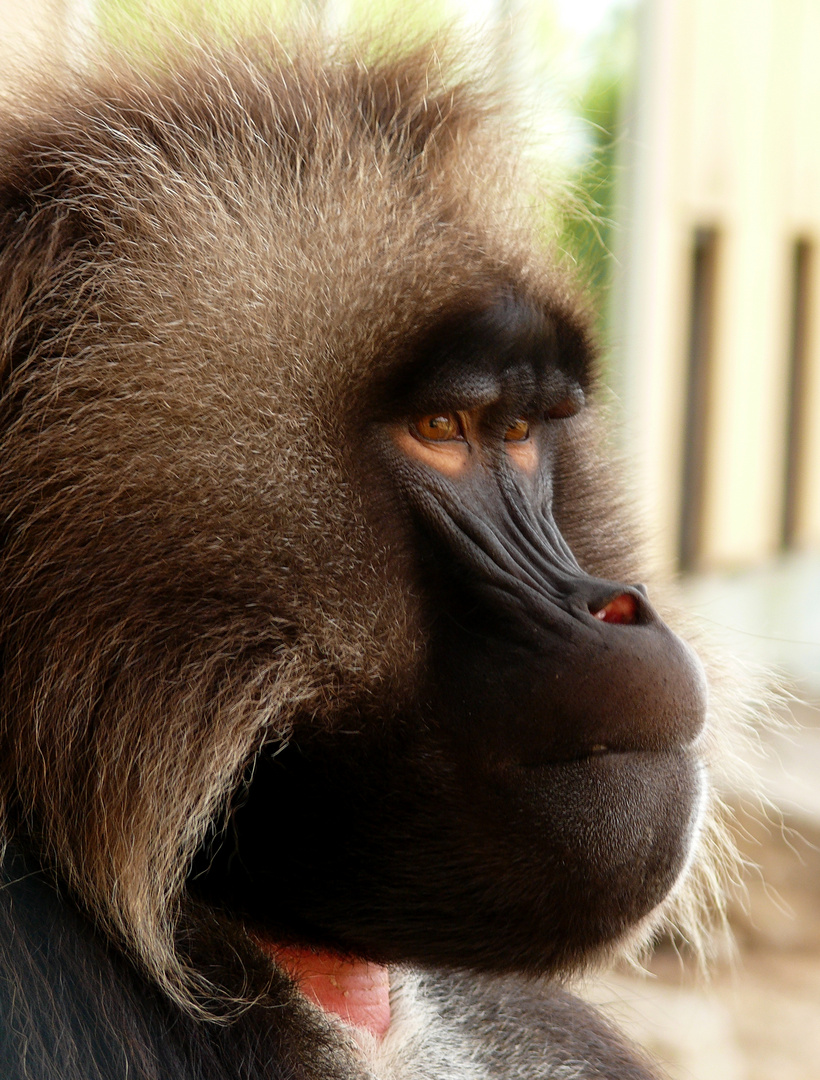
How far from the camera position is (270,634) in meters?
1.52

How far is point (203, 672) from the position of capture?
4.88 feet

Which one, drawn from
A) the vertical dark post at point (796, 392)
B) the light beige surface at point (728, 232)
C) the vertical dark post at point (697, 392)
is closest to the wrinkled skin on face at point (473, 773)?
the light beige surface at point (728, 232)

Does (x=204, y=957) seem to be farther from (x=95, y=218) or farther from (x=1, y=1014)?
(x=95, y=218)

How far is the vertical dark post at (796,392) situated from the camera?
314 inches

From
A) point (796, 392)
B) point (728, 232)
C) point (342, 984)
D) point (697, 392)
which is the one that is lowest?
point (796, 392)

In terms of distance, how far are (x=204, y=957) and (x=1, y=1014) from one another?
0.26 m

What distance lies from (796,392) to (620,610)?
6982 mm

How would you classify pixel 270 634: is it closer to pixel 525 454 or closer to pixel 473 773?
pixel 473 773

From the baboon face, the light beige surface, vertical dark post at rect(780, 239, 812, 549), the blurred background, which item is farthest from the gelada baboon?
vertical dark post at rect(780, 239, 812, 549)

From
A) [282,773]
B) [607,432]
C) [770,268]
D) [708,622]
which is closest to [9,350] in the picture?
[282,773]

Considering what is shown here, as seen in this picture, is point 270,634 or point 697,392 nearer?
point 270,634

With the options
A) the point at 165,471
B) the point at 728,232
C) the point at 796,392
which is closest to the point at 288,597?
the point at 165,471

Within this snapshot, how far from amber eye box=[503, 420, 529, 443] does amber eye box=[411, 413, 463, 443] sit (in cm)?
13

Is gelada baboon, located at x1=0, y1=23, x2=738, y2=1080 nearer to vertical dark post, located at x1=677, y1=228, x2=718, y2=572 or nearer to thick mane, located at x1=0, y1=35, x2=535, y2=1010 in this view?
thick mane, located at x1=0, y1=35, x2=535, y2=1010
